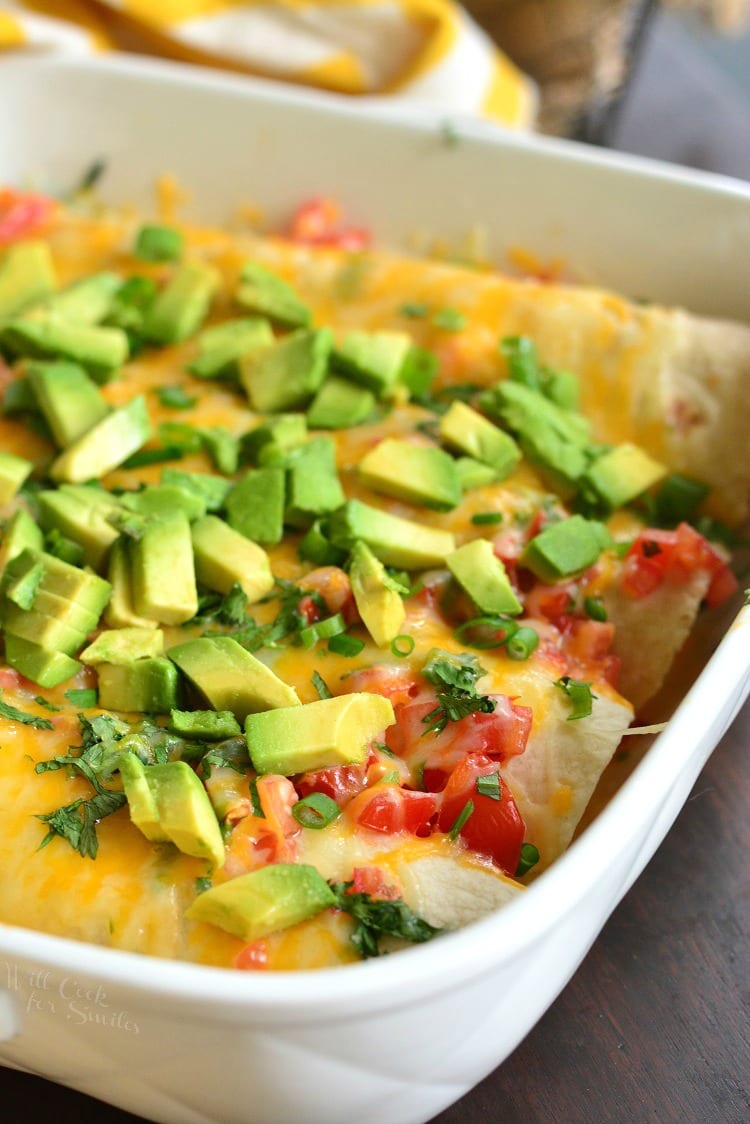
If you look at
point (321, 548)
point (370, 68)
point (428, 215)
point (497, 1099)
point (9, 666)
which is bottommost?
point (497, 1099)

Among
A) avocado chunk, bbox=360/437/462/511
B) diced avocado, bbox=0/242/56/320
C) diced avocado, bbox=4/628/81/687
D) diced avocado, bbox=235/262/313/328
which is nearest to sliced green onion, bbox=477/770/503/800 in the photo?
avocado chunk, bbox=360/437/462/511

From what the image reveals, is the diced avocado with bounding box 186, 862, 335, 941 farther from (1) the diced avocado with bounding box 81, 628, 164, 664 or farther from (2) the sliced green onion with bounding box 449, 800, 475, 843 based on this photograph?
(1) the diced avocado with bounding box 81, 628, 164, 664

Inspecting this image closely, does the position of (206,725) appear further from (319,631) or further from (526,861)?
(526,861)

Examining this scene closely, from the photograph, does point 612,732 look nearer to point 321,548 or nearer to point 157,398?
point 321,548

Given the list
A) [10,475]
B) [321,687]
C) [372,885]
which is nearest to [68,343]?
[10,475]

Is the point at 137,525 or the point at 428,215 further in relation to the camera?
the point at 428,215

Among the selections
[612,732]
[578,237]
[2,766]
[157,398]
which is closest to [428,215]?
[578,237]
